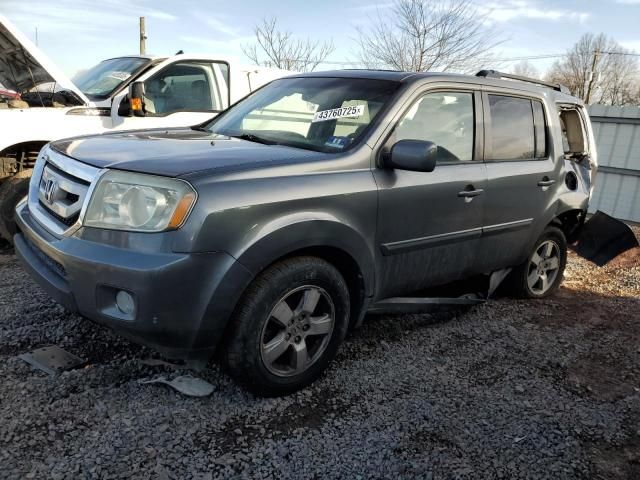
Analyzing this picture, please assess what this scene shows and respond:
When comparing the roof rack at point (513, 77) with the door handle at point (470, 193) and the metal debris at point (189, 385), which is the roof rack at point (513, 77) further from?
the metal debris at point (189, 385)

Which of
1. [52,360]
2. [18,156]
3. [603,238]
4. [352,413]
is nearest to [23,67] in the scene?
[18,156]

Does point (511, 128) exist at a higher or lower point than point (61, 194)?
higher

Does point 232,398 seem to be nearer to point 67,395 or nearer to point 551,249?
point 67,395

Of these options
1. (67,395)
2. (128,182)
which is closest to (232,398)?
(67,395)

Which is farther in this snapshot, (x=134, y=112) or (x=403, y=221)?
(x=134, y=112)

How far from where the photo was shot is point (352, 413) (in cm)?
288

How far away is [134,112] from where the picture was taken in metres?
5.65

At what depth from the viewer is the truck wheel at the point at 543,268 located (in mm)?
4727

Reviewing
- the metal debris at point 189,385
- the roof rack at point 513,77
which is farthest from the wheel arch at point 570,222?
the metal debris at point 189,385

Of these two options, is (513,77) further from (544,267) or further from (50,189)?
(50,189)

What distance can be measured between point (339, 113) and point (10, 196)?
3.52m

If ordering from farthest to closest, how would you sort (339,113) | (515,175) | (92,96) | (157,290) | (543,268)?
(92,96) → (543,268) → (515,175) → (339,113) → (157,290)

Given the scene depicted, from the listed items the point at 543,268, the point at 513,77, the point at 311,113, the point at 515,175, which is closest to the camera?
the point at 311,113

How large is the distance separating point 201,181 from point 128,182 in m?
0.35
